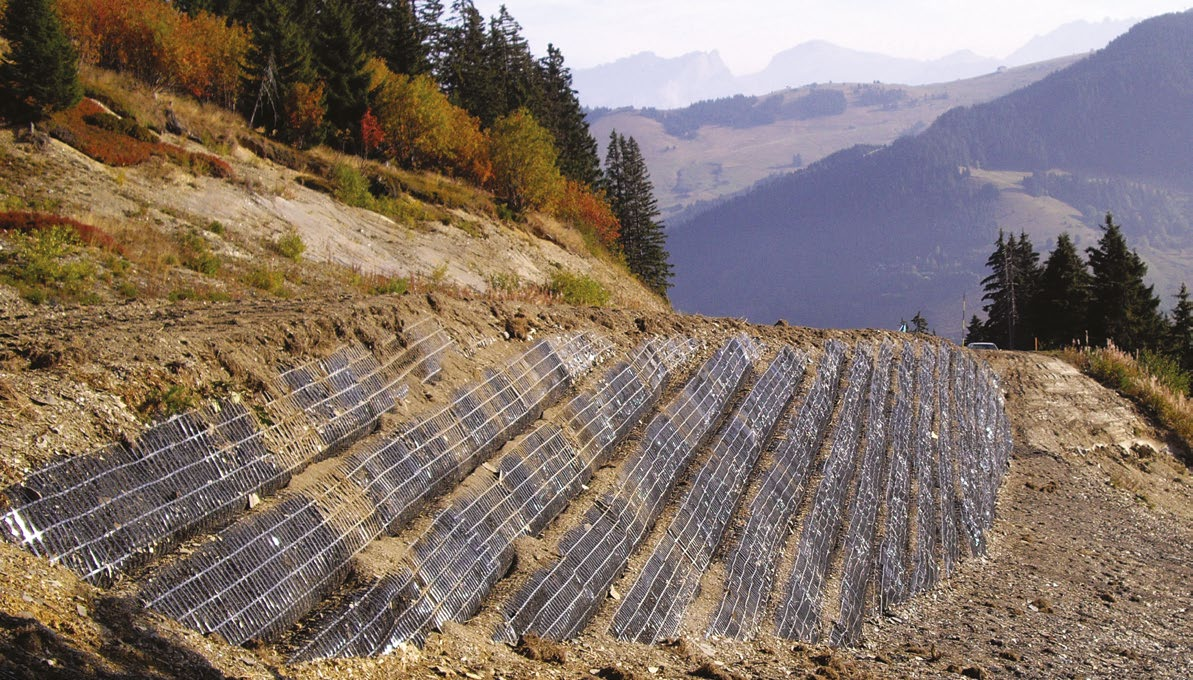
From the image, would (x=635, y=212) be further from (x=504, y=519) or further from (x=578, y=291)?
(x=504, y=519)

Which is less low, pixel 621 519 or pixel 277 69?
pixel 277 69

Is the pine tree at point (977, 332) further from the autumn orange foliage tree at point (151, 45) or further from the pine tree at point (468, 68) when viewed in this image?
the autumn orange foliage tree at point (151, 45)

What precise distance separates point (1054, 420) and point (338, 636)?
81.1 feet

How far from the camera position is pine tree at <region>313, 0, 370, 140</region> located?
42.7 m

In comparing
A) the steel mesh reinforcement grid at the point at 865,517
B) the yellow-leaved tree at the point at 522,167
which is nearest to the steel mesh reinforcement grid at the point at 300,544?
the steel mesh reinforcement grid at the point at 865,517

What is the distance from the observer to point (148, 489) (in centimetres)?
645

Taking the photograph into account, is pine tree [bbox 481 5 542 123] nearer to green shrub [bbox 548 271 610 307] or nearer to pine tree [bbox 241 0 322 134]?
pine tree [bbox 241 0 322 134]

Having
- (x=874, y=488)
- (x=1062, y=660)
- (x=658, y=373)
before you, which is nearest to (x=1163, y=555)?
(x=874, y=488)

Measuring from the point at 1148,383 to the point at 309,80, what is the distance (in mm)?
37544

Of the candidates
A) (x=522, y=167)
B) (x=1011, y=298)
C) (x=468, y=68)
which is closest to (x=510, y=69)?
(x=468, y=68)

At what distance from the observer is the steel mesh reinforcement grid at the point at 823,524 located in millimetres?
10609

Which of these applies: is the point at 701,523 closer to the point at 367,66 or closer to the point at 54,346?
the point at 54,346

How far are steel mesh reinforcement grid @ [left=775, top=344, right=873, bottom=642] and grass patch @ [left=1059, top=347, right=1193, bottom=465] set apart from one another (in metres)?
14.4

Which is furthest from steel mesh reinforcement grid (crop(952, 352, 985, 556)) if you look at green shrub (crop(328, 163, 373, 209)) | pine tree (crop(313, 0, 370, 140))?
pine tree (crop(313, 0, 370, 140))
